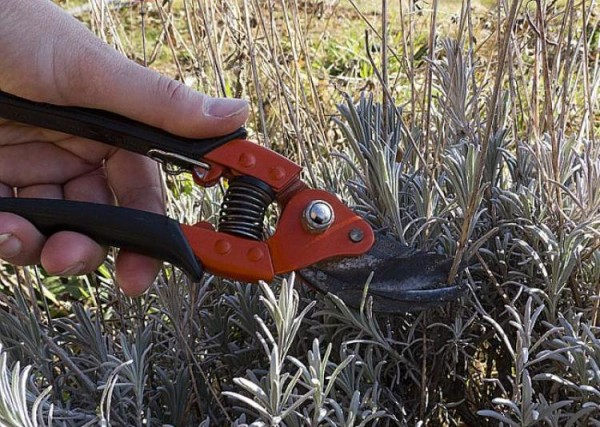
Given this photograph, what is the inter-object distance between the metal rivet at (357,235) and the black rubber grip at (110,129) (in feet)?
0.80

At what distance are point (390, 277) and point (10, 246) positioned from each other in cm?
59

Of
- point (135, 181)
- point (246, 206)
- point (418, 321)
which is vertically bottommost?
point (418, 321)

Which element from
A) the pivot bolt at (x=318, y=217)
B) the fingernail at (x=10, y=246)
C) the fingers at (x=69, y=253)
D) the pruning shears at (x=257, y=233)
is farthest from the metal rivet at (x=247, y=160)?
the fingernail at (x=10, y=246)

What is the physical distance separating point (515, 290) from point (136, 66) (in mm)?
725

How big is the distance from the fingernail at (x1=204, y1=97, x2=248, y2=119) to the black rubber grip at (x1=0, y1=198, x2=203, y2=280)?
181 millimetres

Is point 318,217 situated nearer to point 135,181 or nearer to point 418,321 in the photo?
point 418,321

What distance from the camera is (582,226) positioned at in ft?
3.80

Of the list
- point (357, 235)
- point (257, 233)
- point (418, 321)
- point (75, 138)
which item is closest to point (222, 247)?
point (257, 233)

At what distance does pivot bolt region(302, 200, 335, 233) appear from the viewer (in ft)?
4.13

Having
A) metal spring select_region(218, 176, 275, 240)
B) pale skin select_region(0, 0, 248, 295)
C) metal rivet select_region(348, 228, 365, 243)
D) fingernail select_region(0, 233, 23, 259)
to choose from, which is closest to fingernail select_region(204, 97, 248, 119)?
pale skin select_region(0, 0, 248, 295)

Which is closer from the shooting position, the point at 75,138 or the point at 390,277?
the point at 390,277

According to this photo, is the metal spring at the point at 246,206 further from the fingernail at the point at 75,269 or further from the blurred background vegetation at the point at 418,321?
the fingernail at the point at 75,269

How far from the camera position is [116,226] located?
4.22 ft

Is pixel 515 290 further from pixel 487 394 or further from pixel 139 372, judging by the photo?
pixel 139 372
